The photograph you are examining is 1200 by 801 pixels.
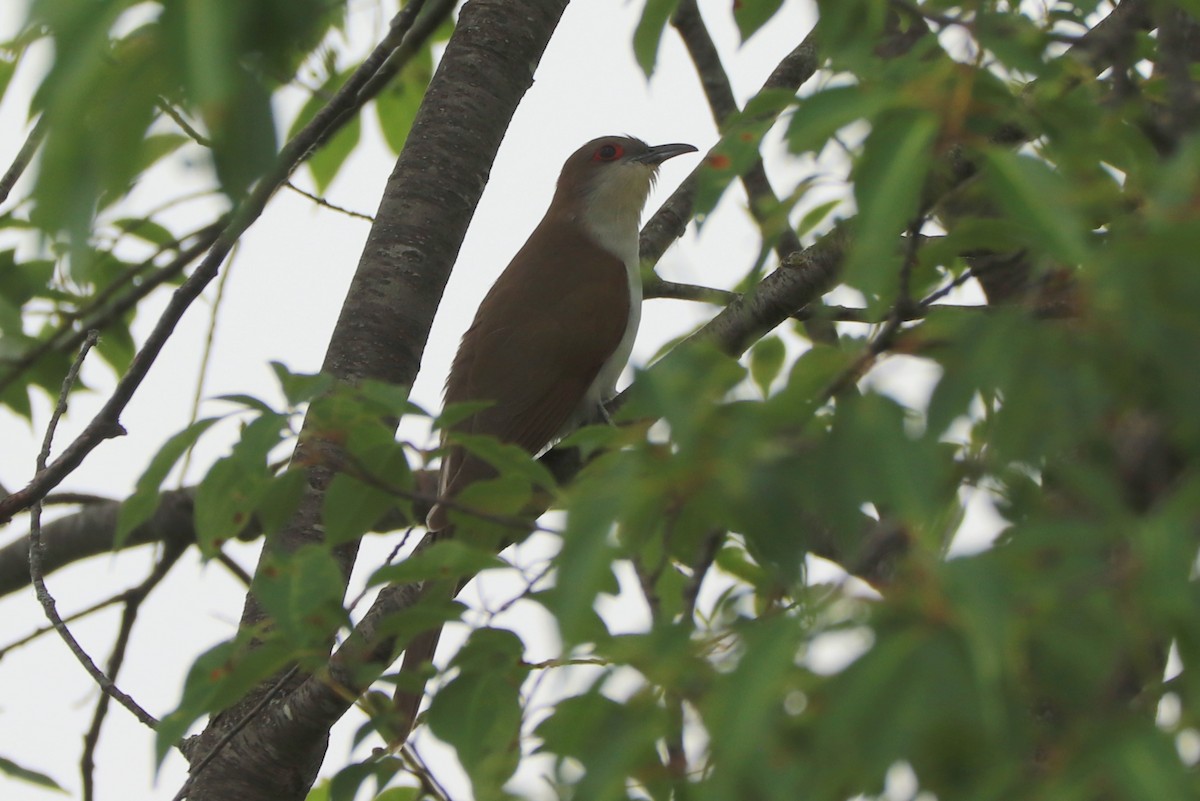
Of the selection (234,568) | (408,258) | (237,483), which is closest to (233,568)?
(234,568)

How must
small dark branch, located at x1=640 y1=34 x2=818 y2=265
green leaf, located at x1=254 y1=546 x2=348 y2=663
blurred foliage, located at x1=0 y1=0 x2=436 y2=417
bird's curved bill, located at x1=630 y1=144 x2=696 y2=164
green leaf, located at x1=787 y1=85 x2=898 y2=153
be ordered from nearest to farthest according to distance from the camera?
blurred foliage, located at x1=0 y1=0 x2=436 y2=417 → green leaf, located at x1=787 y1=85 x2=898 y2=153 → green leaf, located at x1=254 y1=546 x2=348 y2=663 → small dark branch, located at x1=640 y1=34 x2=818 y2=265 → bird's curved bill, located at x1=630 y1=144 x2=696 y2=164

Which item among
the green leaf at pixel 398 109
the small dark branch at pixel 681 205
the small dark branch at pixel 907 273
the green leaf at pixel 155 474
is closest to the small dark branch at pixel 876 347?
the small dark branch at pixel 907 273

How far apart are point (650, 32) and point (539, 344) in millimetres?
3321

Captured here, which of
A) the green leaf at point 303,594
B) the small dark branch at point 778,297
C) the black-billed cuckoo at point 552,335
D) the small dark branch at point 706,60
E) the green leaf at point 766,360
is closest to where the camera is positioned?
the green leaf at point 303,594

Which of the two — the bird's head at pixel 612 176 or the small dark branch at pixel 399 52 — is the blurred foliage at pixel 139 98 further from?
the bird's head at pixel 612 176

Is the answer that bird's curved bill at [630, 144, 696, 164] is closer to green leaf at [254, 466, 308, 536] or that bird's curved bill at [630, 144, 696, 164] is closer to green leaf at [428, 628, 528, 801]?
green leaf at [254, 466, 308, 536]

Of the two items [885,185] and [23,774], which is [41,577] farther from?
[885,185]

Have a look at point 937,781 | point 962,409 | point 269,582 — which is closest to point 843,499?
point 962,409

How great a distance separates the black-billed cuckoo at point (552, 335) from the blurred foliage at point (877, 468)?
2.74 meters

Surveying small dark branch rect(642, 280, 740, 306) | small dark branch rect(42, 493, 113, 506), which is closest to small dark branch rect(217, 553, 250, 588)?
small dark branch rect(42, 493, 113, 506)

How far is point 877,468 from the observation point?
1.27 m

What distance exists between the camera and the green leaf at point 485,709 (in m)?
1.78

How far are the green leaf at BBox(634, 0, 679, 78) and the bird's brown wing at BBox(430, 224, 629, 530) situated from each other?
2760 millimetres

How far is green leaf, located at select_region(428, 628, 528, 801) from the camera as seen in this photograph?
1.78 metres
